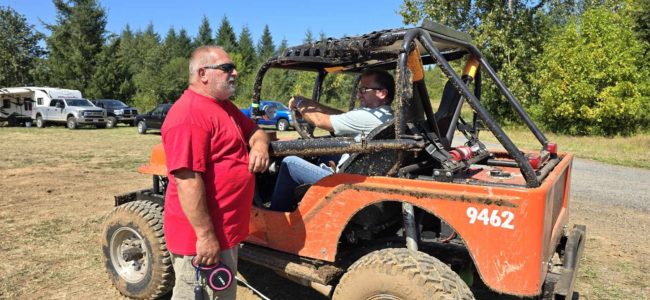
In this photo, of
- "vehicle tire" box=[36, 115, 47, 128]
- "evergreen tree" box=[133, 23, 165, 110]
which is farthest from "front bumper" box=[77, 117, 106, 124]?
"evergreen tree" box=[133, 23, 165, 110]

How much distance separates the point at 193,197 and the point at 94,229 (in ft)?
14.1

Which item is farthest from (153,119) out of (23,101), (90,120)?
(23,101)

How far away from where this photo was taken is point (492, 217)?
7.95 ft

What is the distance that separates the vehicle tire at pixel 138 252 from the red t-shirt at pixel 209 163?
1274mm

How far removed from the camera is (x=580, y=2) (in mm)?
37938

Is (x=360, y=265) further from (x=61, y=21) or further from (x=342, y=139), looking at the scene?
(x=61, y=21)

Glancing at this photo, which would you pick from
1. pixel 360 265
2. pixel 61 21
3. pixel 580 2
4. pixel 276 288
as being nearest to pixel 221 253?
pixel 360 265

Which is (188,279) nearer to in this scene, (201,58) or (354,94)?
Answer: (201,58)

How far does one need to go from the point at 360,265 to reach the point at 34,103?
1161 inches

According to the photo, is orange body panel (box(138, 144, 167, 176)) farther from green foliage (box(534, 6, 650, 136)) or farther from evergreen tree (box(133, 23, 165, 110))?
evergreen tree (box(133, 23, 165, 110))

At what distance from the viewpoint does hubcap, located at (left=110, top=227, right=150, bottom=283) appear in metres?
3.85

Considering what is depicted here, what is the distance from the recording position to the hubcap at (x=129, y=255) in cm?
385

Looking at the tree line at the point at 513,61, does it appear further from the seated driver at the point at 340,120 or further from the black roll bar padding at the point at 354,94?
the seated driver at the point at 340,120

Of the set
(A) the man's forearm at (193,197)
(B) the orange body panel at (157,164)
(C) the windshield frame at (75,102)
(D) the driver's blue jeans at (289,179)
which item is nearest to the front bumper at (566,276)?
(D) the driver's blue jeans at (289,179)
